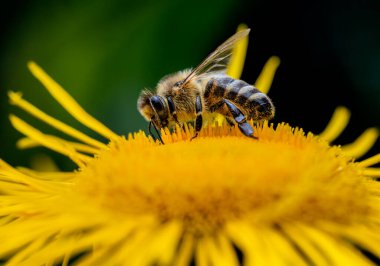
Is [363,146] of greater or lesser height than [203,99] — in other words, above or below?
below

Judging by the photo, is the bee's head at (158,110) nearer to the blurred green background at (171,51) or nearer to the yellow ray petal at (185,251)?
the blurred green background at (171,51)

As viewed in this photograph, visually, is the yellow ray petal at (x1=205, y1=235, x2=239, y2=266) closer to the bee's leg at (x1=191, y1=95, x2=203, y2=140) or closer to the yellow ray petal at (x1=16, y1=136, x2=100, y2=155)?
the bee's leg at (x1=191, y1=95, x2=203, y2=140)

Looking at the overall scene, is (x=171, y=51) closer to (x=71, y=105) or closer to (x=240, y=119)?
(x=71, y=105)

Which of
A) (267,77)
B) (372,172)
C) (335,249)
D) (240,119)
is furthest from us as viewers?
(267,77)

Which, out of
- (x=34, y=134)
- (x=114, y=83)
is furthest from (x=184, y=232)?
(x=114, y=83)

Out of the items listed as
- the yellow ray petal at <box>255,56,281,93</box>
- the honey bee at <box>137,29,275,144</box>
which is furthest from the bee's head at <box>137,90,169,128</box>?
the yellow ray petal at <box>255,56,281,93</box>

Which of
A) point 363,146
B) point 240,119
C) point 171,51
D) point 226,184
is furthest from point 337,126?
point 226,184
